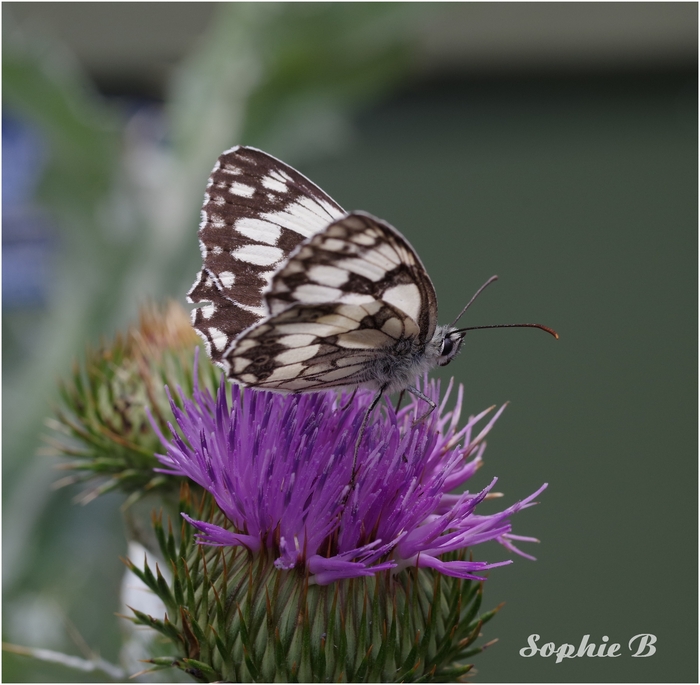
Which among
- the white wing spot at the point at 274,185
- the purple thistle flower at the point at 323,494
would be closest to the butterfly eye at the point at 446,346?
the purple thistle flower at the point at 323,494

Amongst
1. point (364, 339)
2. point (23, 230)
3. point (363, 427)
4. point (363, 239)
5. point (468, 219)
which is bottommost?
point (363, 427)

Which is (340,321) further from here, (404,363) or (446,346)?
(446,346)

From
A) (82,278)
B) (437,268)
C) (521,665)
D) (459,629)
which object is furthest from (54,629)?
(437,268)

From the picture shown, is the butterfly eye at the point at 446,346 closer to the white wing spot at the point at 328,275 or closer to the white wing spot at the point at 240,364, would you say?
the white wing spot at the point at 328,275

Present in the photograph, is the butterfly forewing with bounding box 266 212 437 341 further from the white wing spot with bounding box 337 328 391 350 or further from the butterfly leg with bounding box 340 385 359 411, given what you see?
the butterfly leg with bounding box 340 385 359 411

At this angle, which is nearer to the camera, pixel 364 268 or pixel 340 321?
pixel 364 268

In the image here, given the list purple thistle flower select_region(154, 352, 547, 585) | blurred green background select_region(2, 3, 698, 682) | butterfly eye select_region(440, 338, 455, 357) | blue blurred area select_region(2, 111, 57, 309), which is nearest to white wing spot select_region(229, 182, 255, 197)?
purple thistle flower select_region(154, 352, 547, 585)

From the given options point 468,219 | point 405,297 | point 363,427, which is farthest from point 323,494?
point 468,219
